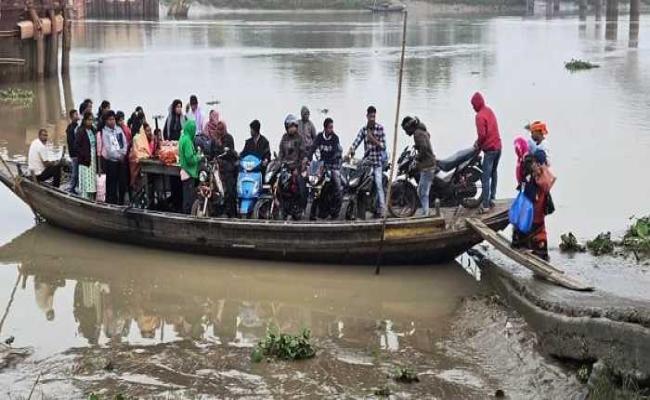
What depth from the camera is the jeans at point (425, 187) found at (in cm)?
1087

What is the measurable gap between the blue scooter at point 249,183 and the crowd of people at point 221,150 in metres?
0.15

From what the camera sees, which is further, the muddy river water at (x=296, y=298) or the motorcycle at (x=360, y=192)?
the motorcycle at (x=360, y=192)

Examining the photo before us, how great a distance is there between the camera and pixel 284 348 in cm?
814

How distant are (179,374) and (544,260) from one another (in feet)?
13.1

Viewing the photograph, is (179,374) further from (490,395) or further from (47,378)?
(490,395)

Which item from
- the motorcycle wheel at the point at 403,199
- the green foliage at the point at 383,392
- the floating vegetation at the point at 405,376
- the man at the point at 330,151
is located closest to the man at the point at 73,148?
the man at the point at 330,151

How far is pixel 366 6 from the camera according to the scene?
315 feet

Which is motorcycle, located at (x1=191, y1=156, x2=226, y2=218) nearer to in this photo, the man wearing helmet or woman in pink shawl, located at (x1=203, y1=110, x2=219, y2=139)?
woman in pink shawl, located at (x1=203, y1=110, x2=219, y2=139)

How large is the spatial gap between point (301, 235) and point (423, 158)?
1.73 m

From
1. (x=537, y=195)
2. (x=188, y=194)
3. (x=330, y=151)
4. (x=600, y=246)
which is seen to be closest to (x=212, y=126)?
(x=188, y=194)

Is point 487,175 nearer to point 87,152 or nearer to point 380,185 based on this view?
point 380,185

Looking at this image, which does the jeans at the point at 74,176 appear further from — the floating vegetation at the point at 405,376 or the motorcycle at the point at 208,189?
the floating vegetation at the point at 405,376

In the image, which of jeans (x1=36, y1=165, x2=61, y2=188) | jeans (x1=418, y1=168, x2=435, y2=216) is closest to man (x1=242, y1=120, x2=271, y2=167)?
jeans (x1=418, y1=168, x2=435, y2=216)

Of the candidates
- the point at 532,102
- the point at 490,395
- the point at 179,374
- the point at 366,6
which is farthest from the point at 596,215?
the point at 366,6
